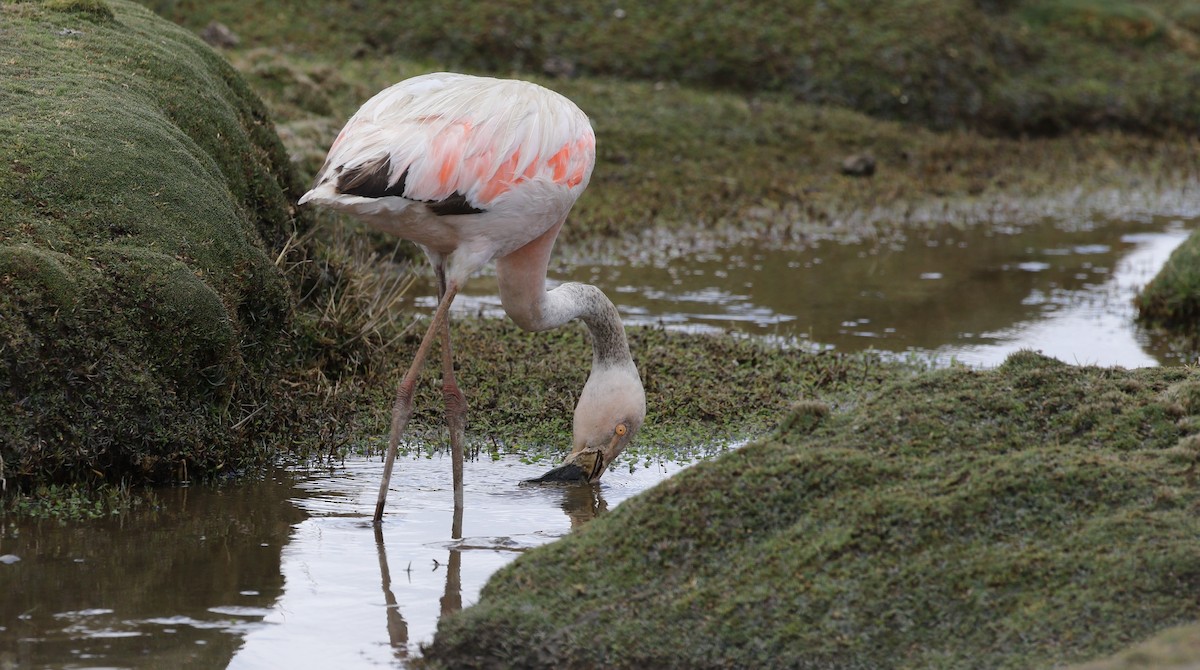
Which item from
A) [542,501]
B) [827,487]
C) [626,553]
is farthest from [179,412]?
[827,487]

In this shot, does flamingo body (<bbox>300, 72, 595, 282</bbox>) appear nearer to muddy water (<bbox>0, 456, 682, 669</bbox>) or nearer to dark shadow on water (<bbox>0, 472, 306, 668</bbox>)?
muddy water (<bbox>0, 456, 682, 669</bbox>)

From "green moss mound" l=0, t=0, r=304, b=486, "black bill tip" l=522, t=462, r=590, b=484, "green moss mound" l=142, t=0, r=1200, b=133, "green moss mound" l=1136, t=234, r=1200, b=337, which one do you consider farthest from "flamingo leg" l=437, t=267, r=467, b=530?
"green moss mound" l=142, t=0, r=1200, b=133

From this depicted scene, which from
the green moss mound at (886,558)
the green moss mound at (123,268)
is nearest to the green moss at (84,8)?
the green moss mound at (123,268)

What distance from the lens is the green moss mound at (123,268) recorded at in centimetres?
571

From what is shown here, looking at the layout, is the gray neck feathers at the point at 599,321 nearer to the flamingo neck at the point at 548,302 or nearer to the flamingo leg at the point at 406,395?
the flamingo neck at the point at 548,302

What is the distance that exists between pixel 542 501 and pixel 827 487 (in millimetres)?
2041

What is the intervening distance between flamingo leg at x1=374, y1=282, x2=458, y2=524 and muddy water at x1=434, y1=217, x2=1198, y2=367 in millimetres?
3697

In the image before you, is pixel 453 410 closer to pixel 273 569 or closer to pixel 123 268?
pixel 273 569

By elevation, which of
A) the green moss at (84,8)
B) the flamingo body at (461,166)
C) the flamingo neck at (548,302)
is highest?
the green moss at (84,8)

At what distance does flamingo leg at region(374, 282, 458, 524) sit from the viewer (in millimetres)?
5875

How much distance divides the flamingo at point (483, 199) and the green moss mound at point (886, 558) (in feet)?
5.60

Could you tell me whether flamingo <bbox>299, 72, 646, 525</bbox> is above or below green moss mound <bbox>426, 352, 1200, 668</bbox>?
above

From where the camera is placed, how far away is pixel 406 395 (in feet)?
20.7

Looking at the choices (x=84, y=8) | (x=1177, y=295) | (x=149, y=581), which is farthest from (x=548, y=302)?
(x=1177, y=295)
